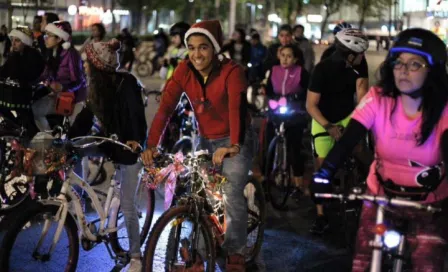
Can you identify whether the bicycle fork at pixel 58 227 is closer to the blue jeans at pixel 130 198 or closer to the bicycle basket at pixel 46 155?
the bicycle basket at pixel 46 155

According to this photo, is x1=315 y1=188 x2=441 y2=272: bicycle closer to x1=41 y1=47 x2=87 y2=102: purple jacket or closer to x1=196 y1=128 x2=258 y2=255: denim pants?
x1=196 y1=128 x2=258 y2=255: denim pants

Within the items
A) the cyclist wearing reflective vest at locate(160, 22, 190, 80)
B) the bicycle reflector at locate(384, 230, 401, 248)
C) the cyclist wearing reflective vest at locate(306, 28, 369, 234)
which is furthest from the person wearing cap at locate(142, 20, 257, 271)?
the cyclist wearing reflective vest at locate(160, 22, 190, 80)

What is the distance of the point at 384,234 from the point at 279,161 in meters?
4.94

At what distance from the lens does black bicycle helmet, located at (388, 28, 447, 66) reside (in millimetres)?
3646

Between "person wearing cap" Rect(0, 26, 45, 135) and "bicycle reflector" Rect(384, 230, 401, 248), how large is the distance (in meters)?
5.39

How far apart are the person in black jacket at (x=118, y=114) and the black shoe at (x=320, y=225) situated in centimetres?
228

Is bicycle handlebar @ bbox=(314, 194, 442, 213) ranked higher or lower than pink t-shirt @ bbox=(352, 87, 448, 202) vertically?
lower

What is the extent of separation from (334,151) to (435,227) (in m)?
0.65

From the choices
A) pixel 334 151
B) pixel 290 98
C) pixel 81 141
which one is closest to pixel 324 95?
pixel 290 98

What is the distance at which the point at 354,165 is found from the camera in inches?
268

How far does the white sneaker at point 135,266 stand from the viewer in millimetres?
5664

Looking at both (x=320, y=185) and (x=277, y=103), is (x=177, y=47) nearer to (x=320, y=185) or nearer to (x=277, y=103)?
(x=277, y=103)

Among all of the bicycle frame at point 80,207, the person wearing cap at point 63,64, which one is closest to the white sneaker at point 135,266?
the bicycle frame at point 80,207

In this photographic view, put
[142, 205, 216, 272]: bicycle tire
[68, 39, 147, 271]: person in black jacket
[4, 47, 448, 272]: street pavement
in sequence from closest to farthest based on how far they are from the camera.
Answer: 1. [142, 205, 216, 272]: bicycle tire
2. [68, 39, 147, 271]: person in black jacket
3. [4, 47, 448, 272]: street pavement
